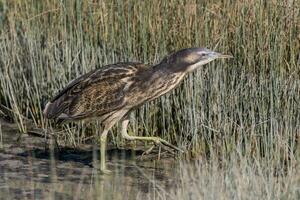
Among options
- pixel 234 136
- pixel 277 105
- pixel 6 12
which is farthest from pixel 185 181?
pixel 6 12

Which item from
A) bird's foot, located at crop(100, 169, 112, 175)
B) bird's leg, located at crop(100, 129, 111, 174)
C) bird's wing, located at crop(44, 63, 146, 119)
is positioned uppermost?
bird's wing, located at crop(44, 63, 146, 119)

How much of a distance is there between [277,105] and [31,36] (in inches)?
100

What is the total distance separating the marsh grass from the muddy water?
0.62ft

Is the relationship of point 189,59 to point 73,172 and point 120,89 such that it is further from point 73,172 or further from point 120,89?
point 73,172

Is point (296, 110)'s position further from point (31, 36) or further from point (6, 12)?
point (6, 12)

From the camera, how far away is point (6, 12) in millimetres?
9125

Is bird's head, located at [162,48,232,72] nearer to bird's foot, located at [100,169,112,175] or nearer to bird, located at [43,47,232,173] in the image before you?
bird, located at [43,47,232,173]

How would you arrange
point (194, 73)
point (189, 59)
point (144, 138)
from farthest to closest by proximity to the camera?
point (194, 73) < point (144, 138) < point (189, 59)

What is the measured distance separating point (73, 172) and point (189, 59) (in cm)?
130

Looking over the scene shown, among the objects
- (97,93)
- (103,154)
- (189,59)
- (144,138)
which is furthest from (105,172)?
(189,59)

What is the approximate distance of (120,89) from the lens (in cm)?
737

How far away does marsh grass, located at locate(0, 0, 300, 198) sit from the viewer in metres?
7.40

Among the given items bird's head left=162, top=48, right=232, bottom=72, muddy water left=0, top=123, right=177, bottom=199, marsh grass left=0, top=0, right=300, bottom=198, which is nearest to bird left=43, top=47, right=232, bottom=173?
bird's head left=162, top=48, right=232, bottom=72

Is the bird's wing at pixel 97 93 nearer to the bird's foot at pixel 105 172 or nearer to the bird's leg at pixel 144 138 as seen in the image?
the bird's leg at pixel 144 138
